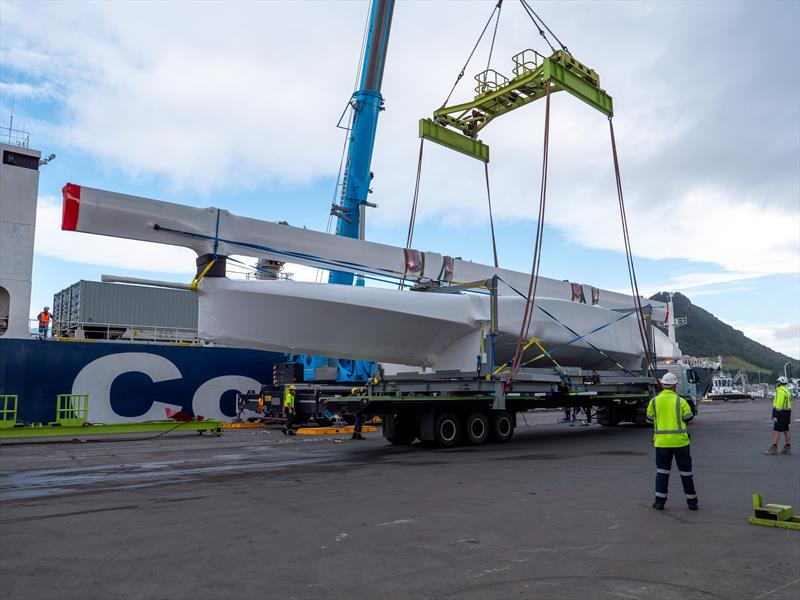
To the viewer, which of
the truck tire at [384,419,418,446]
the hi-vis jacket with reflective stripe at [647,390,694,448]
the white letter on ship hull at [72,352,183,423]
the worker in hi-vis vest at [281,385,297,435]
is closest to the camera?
the hi-vis jacket with reflective stripe at [647,390,694,448]

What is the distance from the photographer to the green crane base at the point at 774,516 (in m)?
4.97

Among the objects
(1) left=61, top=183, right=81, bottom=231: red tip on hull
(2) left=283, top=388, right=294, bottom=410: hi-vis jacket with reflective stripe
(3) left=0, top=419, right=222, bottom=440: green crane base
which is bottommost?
(3) left=0, top=419, right=222, bottom=440: green crane base

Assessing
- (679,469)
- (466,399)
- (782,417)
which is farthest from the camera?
(466,399)

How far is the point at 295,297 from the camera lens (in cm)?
929

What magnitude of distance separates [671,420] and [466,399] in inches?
233

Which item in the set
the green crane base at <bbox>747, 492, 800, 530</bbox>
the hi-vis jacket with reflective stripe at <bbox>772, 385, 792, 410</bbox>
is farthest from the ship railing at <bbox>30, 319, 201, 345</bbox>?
the green crane base at <bbox>747, 492, 800, 530</bbox>

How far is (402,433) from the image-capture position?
12438mm

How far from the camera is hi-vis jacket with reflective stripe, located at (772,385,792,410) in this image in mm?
10133

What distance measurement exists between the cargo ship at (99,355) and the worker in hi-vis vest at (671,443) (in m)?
16.5

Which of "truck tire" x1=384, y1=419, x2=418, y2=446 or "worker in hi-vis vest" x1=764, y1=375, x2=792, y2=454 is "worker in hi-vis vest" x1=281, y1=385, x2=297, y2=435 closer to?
"truck tire" x1=384, y1=419, x2=418, y2=446

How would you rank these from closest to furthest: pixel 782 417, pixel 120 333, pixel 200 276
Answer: pixel 200 276, pixel 782 417, pixel 120 333

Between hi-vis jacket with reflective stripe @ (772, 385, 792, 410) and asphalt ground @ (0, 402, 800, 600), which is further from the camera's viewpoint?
hi-vis jacket with reflective stripe @ (772, 385, 792, 410)

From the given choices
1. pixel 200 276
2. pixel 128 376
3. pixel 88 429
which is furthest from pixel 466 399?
pixel 128 376

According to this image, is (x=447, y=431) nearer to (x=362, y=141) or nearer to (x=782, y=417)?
(x=782, y=417)
